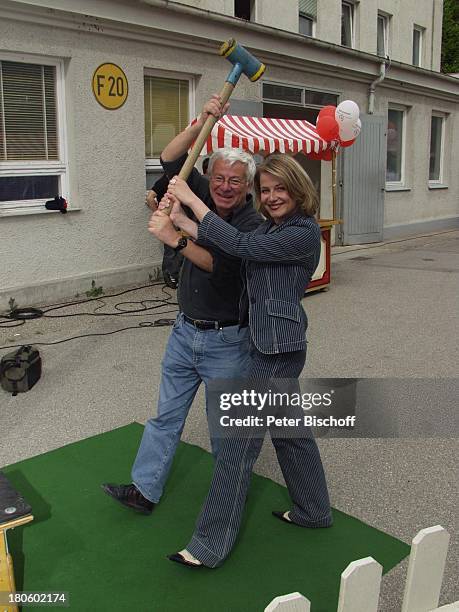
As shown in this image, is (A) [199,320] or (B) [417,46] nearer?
(A) [199,320]

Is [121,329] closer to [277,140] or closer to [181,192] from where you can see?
[277,140]

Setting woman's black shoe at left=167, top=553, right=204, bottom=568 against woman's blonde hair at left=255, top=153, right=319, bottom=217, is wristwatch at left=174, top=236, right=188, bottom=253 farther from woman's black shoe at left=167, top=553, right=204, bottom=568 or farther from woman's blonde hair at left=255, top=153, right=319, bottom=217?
woman's black shoe at left=167, top=553, right=204, bottom=568

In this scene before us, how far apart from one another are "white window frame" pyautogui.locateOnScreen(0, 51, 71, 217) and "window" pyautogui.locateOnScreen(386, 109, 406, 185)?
9195 mm

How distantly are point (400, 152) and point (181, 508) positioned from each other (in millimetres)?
13632

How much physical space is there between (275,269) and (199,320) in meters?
0.49

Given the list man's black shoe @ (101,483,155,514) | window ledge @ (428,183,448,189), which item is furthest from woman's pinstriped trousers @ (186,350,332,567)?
window ledge @ (428,183,448,189)

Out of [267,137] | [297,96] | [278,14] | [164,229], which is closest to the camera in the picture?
[164,229]

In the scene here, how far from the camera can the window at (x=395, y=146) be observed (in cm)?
1482

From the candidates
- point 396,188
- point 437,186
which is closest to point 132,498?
point 396,188

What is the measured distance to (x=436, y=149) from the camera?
1691 cm

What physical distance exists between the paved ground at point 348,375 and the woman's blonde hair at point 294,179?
1.64 meters

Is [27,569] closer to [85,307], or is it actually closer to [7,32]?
[85,307]

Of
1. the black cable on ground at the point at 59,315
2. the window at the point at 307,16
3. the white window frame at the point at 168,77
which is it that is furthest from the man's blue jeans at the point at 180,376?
the window at the point at 307,16

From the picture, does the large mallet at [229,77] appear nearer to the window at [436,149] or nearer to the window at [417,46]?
the window at [436,149]
